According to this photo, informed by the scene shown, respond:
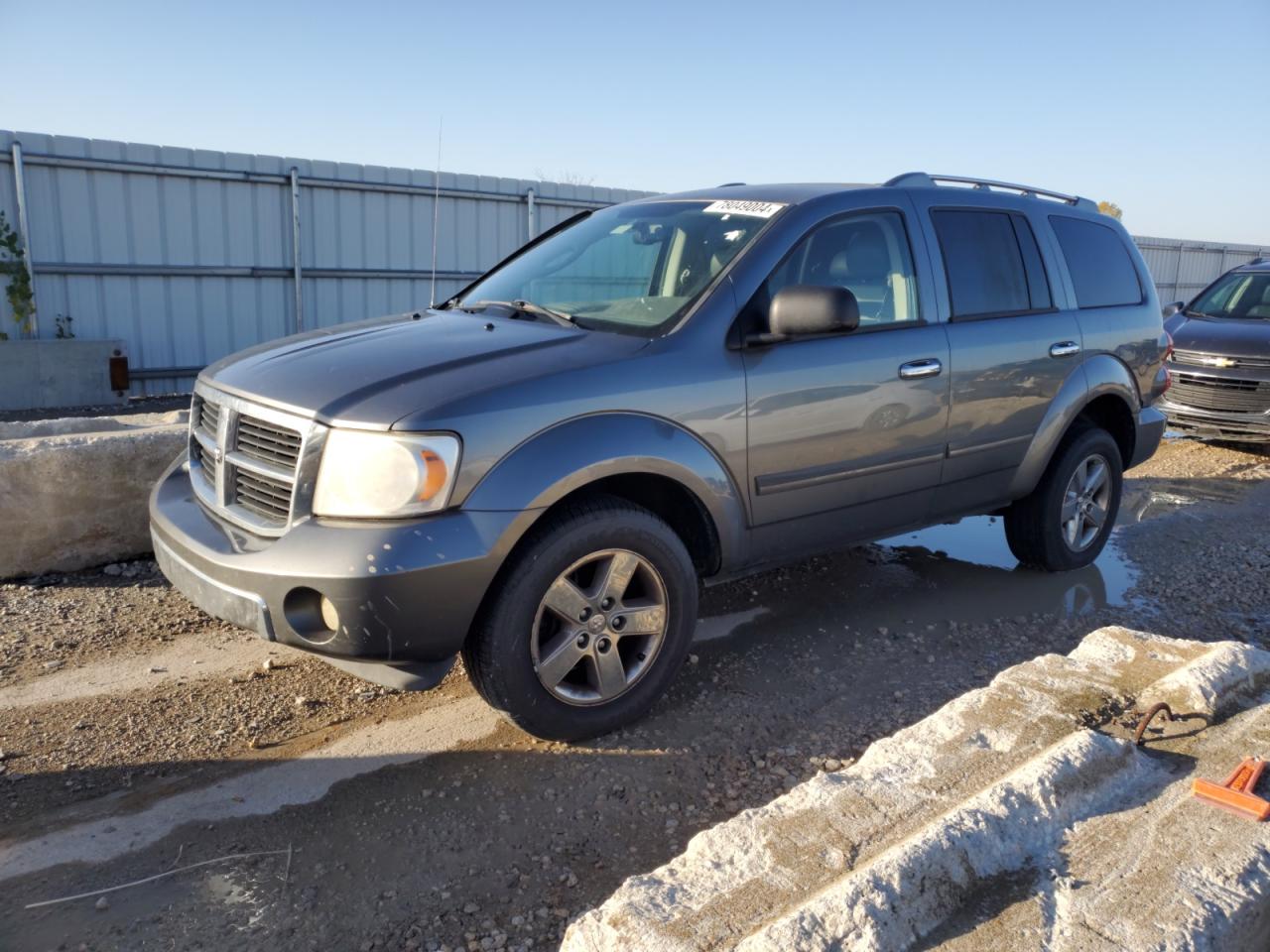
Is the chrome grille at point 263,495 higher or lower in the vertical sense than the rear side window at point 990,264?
lower

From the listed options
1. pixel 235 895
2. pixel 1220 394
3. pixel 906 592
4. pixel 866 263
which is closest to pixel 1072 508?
pixel 906 592

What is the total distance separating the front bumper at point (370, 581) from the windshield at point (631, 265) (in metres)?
1.16

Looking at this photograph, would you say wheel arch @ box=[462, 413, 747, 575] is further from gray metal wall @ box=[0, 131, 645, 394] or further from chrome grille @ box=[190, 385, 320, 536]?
gray metal wall @ box=[0, 131, 645, 394]

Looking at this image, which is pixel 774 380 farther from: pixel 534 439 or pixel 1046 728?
pixel 1046 728

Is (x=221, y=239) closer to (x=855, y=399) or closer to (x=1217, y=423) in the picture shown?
(x=855, y=399)

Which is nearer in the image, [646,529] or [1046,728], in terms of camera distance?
[1046,728]

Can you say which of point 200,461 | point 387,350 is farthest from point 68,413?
point 387,350

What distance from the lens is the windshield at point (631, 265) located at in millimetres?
3930

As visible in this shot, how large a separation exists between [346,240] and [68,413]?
4095 millimetres

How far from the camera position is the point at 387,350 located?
11.7 feet

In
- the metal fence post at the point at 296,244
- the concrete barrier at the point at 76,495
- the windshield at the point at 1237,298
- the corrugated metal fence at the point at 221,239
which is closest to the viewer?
the concrete barrier at the point at 76,495

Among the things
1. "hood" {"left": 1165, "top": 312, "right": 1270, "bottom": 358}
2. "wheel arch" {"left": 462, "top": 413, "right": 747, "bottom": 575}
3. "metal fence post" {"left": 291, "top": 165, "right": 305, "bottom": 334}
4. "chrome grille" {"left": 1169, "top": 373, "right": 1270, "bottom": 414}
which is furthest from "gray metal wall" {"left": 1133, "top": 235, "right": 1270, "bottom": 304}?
"wheel arch" {"left": 462, "top": 413, "right": 747, "bottom": 575}

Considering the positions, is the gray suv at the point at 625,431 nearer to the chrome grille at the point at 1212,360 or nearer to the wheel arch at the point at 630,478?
the wheel arch at the point at 630,478

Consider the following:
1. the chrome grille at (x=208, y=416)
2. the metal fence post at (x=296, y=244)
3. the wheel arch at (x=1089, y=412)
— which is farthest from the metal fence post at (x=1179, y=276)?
the chrome grille at (x=208, y=416)
